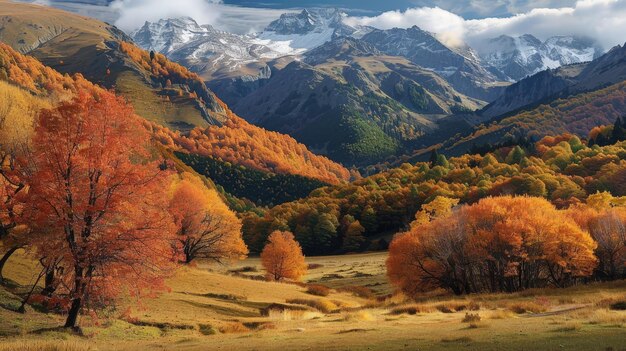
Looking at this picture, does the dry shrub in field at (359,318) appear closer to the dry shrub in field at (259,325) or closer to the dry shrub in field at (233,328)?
the dry shrub in field at (259,325)

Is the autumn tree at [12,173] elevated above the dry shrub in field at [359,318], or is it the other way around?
the autumn tree at [12,173]

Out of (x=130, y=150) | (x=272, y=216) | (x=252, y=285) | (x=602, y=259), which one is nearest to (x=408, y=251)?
(x=252, y=285)

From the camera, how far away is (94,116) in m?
31.7

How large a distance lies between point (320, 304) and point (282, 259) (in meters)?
38.8

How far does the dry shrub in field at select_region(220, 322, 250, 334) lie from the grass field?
0.08 meters

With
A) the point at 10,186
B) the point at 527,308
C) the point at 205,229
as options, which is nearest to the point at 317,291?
the point at 205,229

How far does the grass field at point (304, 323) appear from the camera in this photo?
24.8 m

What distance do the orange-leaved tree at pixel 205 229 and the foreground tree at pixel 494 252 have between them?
2851 cm

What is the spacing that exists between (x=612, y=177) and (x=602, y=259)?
4684 inches

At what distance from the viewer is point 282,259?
10081cm

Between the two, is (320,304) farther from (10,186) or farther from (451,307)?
(10,186)

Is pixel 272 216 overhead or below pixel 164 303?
overhead

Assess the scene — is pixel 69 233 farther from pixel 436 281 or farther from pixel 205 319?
pixel 436 281

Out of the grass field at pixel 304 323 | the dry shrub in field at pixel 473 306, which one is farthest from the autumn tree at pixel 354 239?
the dry shrub in field at pixel 473 306
